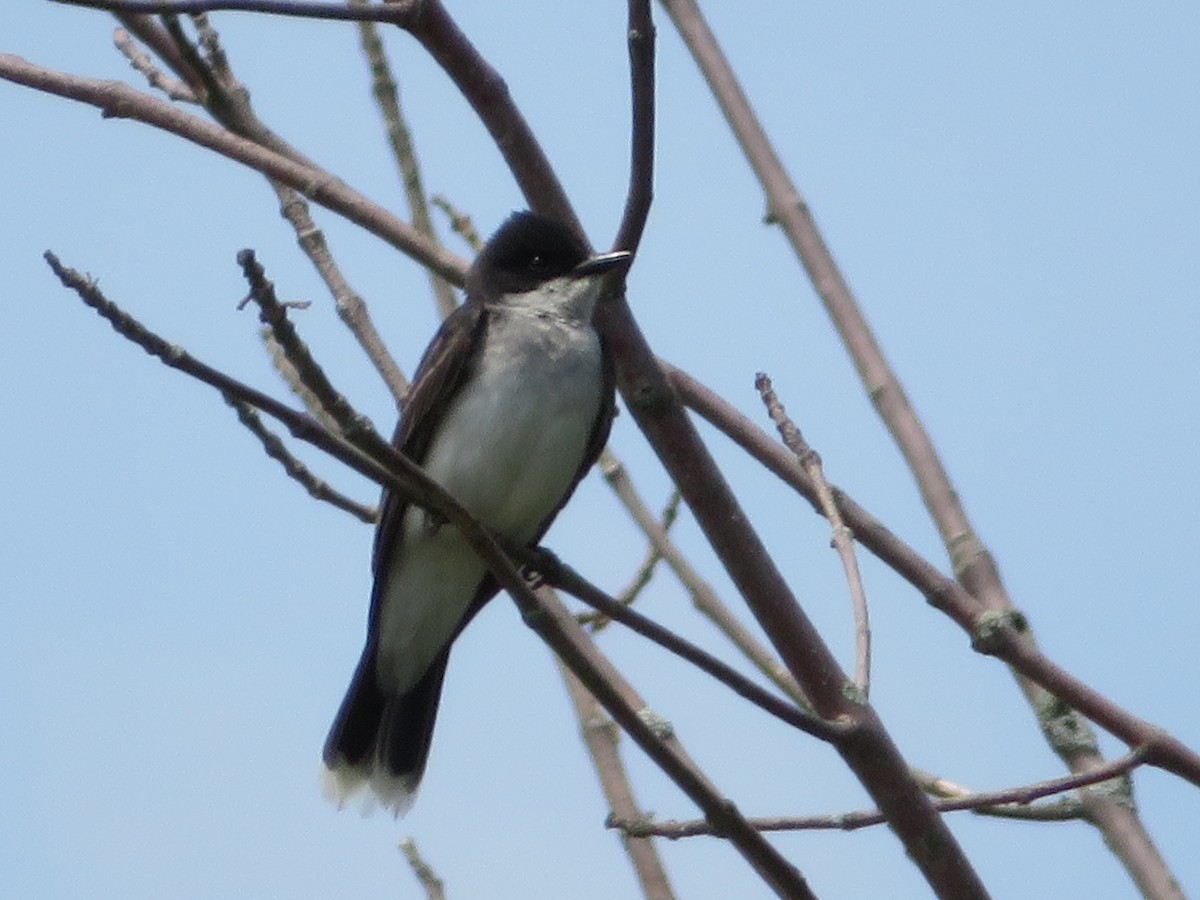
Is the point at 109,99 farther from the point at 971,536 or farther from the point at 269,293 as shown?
the point at 971,536

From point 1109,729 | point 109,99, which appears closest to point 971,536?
point 1109,729

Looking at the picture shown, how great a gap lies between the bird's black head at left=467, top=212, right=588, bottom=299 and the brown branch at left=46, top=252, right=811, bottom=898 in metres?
2.05

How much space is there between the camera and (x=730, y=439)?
11.0 ft

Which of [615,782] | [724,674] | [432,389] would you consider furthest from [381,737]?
[724,674]

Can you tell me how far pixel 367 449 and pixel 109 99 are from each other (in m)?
1.29

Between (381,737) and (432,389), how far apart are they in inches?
43.5

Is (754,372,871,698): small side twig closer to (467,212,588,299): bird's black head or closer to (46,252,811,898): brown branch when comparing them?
(46,252,811,898): brown branch

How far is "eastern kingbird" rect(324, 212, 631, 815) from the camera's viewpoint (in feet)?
14.9

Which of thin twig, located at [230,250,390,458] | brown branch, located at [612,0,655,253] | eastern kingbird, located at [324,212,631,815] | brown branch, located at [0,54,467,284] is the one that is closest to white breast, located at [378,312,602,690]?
eastern kingbird, located at [324,212,631,815]

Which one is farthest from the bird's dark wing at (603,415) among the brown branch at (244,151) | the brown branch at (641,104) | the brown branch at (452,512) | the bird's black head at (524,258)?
the brown branch at (452,512)

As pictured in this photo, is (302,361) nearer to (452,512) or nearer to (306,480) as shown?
(452,512)

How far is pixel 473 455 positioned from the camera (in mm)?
4516

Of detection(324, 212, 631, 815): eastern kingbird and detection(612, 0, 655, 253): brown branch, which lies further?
detection(324, 212, 631, 815): eastern kingbird

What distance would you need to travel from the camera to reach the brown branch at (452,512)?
2.50 meters
